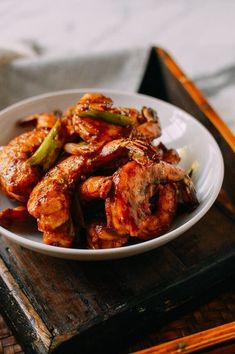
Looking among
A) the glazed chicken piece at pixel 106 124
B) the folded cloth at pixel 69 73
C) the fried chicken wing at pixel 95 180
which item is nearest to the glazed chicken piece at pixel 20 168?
the fried chicken wing at pixel 95 180

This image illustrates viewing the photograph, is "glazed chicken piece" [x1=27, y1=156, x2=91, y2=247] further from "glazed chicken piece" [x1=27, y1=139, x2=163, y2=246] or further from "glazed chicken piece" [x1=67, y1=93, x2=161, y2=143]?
"glazed chicken piece" [x1=67, y1=93, x2=161, y2=143]

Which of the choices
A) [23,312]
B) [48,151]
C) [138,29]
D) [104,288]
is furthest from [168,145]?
[138,29]

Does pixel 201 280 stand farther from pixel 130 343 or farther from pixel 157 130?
pixel 157 130

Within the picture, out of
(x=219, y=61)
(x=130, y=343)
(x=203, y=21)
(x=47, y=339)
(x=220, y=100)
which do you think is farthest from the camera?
(x=203, y=21)

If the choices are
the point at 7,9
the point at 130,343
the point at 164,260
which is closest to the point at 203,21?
the point at 7,9

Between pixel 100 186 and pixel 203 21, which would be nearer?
pixel 100 186

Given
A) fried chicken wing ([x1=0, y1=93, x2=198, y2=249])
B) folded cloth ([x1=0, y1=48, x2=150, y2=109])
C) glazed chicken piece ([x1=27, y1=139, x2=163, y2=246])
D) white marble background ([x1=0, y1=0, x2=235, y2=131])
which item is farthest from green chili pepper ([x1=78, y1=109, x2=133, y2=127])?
white marble background ([x1=0, y1=0, x2=235, y2=131])
